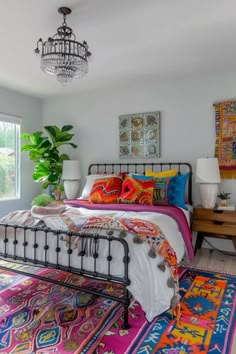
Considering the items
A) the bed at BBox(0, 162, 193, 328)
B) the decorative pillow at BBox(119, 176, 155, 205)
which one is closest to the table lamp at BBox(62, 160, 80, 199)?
the decorative pillow at BBox(119, 176, 155, 205)

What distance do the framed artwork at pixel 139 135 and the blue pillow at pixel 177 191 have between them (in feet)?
2.53

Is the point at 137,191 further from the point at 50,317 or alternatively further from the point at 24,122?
the point at 24,122

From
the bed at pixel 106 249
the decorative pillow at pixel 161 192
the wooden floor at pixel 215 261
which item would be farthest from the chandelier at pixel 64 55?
the wooden floor at pixel 215 261

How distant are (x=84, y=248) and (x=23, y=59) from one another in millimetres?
2453

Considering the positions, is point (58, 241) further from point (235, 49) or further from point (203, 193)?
point (235, 49)

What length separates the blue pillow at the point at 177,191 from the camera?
3.16m

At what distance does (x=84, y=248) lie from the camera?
199cm

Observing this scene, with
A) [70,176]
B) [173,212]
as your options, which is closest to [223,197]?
[173,212]

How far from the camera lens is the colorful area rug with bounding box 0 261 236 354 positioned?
1626mm

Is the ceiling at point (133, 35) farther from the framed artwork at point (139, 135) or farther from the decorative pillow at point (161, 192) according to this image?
the decorative pillow at point (161, 192)

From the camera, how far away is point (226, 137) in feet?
11.5

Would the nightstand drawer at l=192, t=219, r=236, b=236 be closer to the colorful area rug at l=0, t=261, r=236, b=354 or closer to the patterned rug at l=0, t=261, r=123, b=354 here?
the colorful area rug at l=0, t=261, r=236, b=354

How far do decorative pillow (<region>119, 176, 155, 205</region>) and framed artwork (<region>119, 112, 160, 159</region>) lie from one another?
88 centimetres

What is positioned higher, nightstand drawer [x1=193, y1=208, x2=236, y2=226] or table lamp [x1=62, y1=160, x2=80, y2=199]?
table lamp [x1=62, y1=160, x2=80, y2=199]
